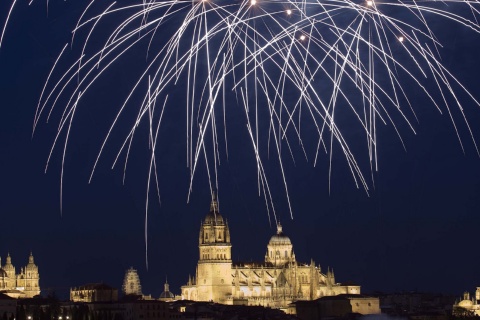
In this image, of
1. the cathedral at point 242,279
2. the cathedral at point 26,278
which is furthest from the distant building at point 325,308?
the cathedral at point 26,278

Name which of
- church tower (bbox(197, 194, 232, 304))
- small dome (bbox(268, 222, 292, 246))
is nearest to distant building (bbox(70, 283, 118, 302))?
church tower (bbox(197, 194, 232, 304))

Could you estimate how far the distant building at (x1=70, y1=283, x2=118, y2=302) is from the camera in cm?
10438

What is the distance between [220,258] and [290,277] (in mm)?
8267

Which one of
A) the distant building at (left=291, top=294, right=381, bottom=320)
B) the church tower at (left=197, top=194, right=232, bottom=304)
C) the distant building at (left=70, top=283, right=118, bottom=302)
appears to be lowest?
the distant building at (left=291, top=294, right=381, bottom=320)

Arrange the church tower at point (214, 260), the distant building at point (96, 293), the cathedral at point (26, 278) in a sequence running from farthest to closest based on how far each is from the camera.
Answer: the cathedral at point (26, 278)
the church tower at point (214, 260)
the distant building at point (96, 293)

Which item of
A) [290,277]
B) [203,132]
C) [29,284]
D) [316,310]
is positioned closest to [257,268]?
[290,277]

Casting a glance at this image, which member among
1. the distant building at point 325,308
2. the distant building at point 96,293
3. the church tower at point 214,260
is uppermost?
the church tower at point 214,260

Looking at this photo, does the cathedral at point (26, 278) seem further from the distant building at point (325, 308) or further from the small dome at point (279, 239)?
the distant building at point (325, 308)

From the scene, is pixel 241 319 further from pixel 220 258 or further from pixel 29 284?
pixel 29 284

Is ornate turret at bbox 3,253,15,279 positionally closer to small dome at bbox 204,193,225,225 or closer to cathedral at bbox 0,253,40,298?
cathedral at bbox 0,253,40,298

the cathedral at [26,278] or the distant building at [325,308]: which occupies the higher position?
the cathedral at [26,278]

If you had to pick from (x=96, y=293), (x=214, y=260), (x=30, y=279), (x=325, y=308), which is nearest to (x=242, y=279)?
(x=214, y=260)

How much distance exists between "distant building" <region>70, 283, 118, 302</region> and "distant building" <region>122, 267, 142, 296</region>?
35140 millimetres

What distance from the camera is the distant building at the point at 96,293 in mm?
104375
